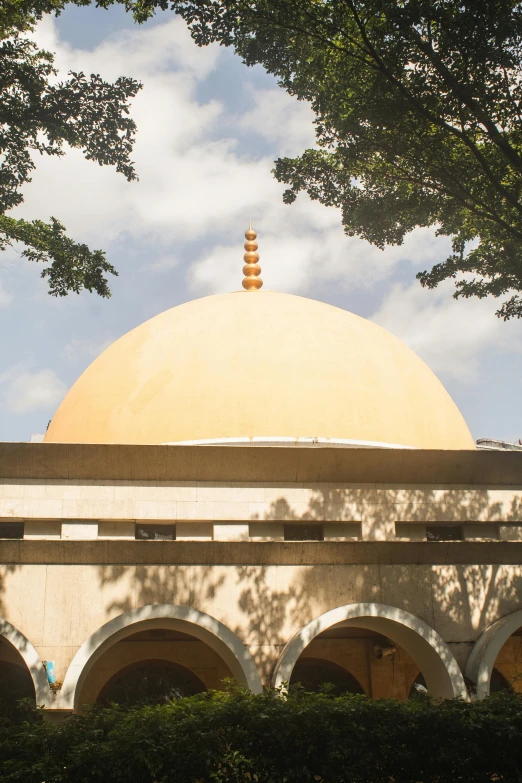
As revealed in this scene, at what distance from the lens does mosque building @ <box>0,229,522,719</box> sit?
1077 cm

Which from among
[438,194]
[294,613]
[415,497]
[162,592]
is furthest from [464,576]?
[438,194]

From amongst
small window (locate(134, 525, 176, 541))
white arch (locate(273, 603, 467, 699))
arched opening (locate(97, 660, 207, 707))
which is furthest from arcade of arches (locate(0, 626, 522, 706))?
small window (locate(134, 525, 176, 541))

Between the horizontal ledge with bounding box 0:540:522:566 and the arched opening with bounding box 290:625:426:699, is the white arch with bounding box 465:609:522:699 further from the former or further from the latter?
the arched opening with bounding box 290:625:426:699

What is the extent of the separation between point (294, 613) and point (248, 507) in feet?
5.85

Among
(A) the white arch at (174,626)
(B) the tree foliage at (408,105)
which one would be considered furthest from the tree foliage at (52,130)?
(A) the white arch at (174,626)

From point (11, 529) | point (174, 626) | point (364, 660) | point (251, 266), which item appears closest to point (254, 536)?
point (174, 626)

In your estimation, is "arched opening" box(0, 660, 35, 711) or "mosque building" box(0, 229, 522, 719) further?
"arched opening" box(0, 660, 35, 711)

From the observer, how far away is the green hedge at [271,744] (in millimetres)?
6887

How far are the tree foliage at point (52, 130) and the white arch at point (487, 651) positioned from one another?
24.7 ft

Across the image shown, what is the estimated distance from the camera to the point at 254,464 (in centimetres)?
1209

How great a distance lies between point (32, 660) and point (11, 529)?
233cm

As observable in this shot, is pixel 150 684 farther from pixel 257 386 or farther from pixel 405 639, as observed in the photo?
pixel 257 386

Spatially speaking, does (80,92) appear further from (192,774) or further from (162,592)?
(192,774)

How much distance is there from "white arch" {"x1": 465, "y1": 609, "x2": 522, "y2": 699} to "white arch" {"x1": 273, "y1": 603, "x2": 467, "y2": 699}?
0.79 ft
